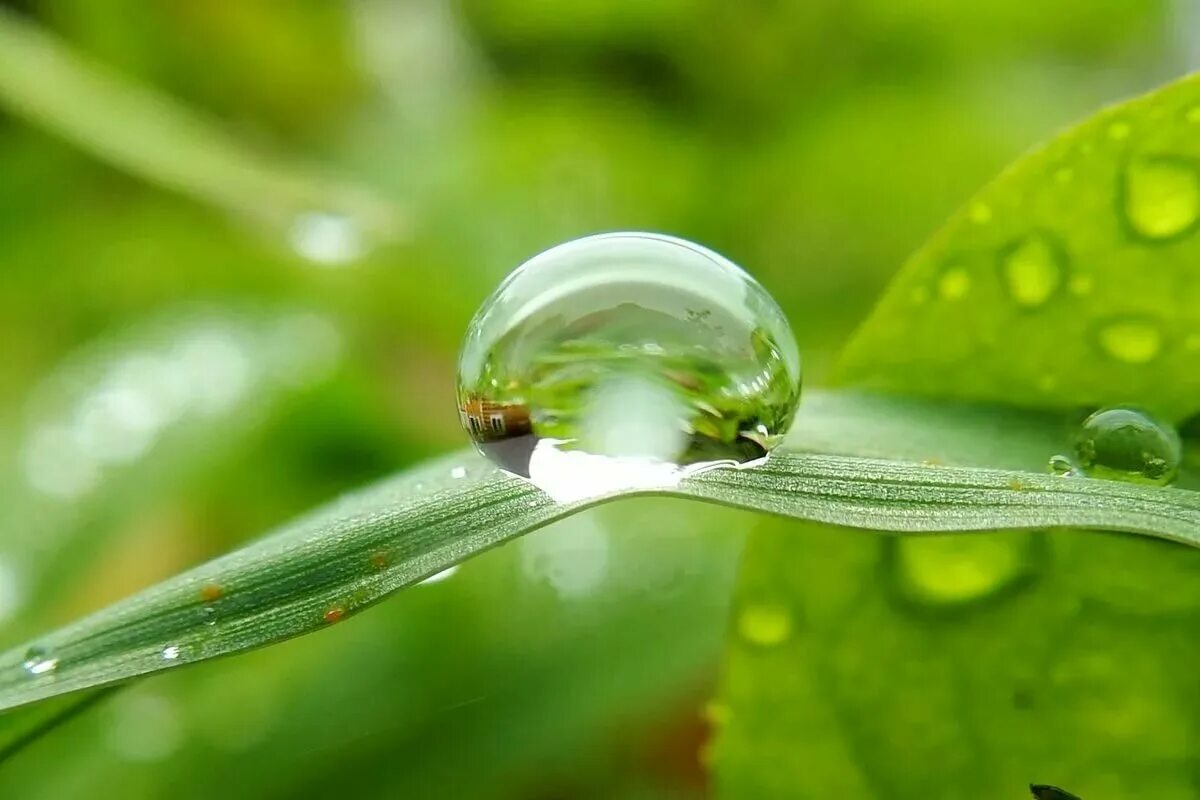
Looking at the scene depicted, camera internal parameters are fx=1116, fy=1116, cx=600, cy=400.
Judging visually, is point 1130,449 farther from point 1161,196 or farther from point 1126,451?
point 1161,196

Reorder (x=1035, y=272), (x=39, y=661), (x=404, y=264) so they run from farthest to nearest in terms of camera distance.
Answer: (x=404, y=264), (x=1035, y=272), (x=39, y=661)

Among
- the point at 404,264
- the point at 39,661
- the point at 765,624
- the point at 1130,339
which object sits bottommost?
the point at 39,661

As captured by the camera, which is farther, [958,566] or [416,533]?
[958,566]

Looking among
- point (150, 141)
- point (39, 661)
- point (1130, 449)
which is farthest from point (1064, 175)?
point (150, 141)

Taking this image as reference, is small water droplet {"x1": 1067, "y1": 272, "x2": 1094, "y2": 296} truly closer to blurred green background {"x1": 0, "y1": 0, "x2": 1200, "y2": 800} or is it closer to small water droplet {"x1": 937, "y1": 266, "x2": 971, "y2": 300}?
small water droplet {"x1": 937, "y1": 266, "x2": 971, "y2": 300}

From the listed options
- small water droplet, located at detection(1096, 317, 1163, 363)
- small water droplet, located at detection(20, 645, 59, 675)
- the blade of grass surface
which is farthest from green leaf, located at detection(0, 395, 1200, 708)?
the blade of grass surface

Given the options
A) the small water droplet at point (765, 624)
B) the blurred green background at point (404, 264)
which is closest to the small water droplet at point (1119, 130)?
the small water droplet at point (765, 624)

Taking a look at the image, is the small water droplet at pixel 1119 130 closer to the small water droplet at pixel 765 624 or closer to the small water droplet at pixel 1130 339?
the small water droplet at pixel 1130 339
